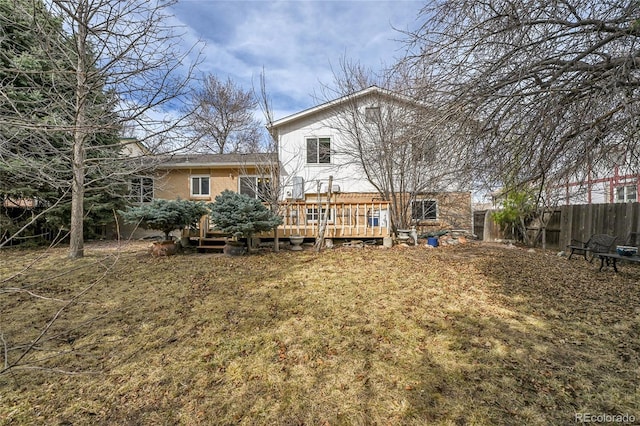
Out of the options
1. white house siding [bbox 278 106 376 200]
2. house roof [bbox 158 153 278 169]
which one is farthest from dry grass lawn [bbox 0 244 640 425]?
white house siding [bbox 278 106 376 200]

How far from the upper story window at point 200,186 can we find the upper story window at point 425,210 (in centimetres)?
927

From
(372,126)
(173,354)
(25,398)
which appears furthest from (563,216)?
(25,398)

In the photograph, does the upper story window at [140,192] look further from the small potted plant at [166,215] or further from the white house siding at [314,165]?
the white house siding at [314,165]

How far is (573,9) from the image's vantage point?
315 cm

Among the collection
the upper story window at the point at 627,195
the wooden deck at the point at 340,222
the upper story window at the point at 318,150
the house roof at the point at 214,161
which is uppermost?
the upper story window at the point at 318,150

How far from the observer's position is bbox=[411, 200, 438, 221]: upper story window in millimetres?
11881

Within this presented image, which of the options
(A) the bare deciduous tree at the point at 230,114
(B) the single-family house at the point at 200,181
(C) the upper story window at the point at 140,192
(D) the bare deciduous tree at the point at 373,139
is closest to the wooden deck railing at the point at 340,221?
(D) the bare deciduous tree at the point at 373,139

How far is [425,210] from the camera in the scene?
39.8ft

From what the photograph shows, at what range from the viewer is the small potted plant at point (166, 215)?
23.1ft

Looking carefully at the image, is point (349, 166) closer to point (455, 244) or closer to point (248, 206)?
point (455, 244)

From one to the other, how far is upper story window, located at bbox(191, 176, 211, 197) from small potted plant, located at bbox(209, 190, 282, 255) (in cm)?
652

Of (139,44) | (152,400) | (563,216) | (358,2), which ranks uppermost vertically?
(358,2)

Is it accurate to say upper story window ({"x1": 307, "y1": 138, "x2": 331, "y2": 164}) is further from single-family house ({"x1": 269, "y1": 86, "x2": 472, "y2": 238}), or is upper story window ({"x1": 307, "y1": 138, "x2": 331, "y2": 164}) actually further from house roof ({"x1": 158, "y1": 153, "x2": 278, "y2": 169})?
house roof ({"x1": 158, "y1": 153, "x2": 278, "y2": 169})

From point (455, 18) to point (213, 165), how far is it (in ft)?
36.8
